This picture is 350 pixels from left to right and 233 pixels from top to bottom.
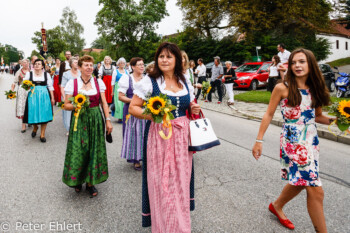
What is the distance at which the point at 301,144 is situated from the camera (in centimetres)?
262

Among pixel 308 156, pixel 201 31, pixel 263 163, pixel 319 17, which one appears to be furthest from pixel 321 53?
pixel 308 156

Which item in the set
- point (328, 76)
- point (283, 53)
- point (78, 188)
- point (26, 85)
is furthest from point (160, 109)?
point (328, 76)

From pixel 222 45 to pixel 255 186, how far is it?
2932cm

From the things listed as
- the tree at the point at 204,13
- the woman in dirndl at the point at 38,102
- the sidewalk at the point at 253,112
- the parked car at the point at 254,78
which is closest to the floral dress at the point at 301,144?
the sidewalk at the point at 253,112

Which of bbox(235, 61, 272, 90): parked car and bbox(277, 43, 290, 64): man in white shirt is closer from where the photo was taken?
bbox(277, 43, 290, 64): man in white shirt

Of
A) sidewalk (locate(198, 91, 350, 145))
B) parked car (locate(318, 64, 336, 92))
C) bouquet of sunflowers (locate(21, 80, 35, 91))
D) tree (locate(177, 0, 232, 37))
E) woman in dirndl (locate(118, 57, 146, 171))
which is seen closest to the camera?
woman in dirndl (locate(118, 57, 146, 171))

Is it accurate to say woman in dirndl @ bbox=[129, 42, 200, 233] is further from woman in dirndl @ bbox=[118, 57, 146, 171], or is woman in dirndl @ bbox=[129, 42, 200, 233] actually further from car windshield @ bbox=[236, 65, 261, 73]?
car windshield @ bbox=[236, 65, 261, 73]

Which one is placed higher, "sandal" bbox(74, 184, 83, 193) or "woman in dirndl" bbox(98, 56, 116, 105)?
"woman in dirndl" bbox(98, 56, 116, 105)

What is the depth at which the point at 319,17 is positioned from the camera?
2925 centimetres

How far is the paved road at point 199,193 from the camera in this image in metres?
3.08

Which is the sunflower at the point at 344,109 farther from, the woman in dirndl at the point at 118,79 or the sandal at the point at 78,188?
the woman in dirndl at the point at 118,79

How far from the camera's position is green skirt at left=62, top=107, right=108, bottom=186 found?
3.60m

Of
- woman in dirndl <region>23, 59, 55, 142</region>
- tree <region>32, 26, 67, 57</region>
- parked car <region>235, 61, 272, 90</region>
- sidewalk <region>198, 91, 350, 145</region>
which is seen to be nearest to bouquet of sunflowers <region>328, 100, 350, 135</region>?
sidewalk <region>198, 91, 350, 145</region>

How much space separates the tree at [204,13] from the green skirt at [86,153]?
90.2ft
